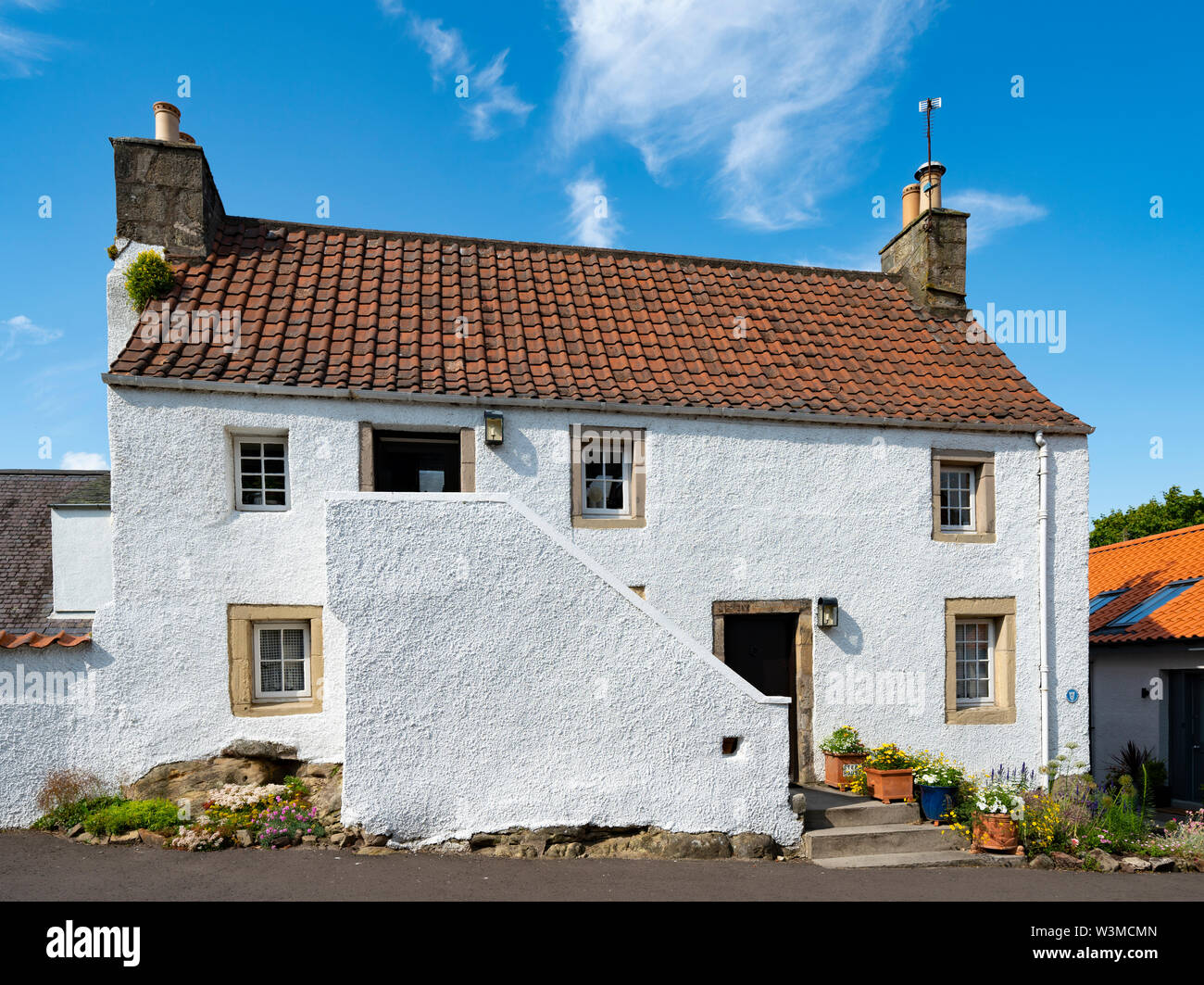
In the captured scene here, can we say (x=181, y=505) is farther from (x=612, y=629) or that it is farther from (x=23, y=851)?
(x=612, y=629)

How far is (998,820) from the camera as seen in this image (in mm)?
7711

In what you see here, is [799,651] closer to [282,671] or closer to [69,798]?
[282,671]

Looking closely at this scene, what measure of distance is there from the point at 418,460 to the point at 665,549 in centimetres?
340

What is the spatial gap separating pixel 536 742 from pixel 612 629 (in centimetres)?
129

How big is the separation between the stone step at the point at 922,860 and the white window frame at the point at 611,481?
4448 millimetres

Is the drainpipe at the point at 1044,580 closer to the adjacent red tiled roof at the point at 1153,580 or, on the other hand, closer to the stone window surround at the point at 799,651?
the stone window surround at the point at 799,651

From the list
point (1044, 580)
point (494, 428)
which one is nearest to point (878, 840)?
point (1044, 580)

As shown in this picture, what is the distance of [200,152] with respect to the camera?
9570 millimetres

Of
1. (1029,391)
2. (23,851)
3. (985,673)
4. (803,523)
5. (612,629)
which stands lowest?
(23,851)

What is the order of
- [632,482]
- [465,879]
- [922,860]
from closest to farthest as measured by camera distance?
[465,879] < [922,860] < [632,482]

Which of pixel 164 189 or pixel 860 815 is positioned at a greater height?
pixel 164 189

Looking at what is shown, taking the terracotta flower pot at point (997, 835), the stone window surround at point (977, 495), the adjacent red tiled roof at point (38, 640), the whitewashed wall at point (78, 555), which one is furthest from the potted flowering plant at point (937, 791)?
the whitewashed wall at point (78, 555)

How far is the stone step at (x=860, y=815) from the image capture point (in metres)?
7.82
